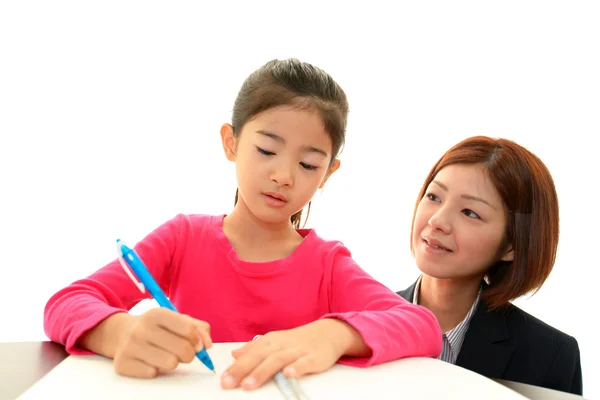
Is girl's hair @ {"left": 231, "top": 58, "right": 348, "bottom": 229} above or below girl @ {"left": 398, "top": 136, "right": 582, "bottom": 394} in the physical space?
above

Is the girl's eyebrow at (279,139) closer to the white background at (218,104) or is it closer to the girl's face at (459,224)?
the girl's face at (459,224)

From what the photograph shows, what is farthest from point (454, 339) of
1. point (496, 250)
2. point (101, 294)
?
point (101, 294)

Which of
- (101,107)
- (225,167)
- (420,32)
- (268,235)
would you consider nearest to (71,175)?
(101,107)

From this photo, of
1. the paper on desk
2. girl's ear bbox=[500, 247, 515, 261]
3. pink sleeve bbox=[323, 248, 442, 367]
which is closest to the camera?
the paper on desk

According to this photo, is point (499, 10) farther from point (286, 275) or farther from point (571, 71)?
point (286, 275)

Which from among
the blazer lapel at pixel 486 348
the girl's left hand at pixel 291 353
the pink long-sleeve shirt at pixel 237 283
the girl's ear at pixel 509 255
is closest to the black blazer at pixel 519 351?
the blazer lapel at pixel 486 348

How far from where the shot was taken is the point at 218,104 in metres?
2.09

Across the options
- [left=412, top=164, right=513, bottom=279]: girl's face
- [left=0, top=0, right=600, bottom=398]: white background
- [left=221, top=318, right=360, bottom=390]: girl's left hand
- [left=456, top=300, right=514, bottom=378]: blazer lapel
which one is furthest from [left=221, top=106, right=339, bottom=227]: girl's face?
[left=0, top=0, right=600, bottom=398]: white background

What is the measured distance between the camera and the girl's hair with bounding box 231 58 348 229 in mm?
1138

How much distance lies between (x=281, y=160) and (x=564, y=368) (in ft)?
3.12

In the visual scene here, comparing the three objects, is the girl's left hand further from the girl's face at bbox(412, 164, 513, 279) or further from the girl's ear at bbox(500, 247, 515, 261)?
the girl's ear at bbox(500, 247, 515, 261)

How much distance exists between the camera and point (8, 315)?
208cm

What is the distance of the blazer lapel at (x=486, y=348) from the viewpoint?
1564mm

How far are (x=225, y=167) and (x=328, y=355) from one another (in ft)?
4.54
